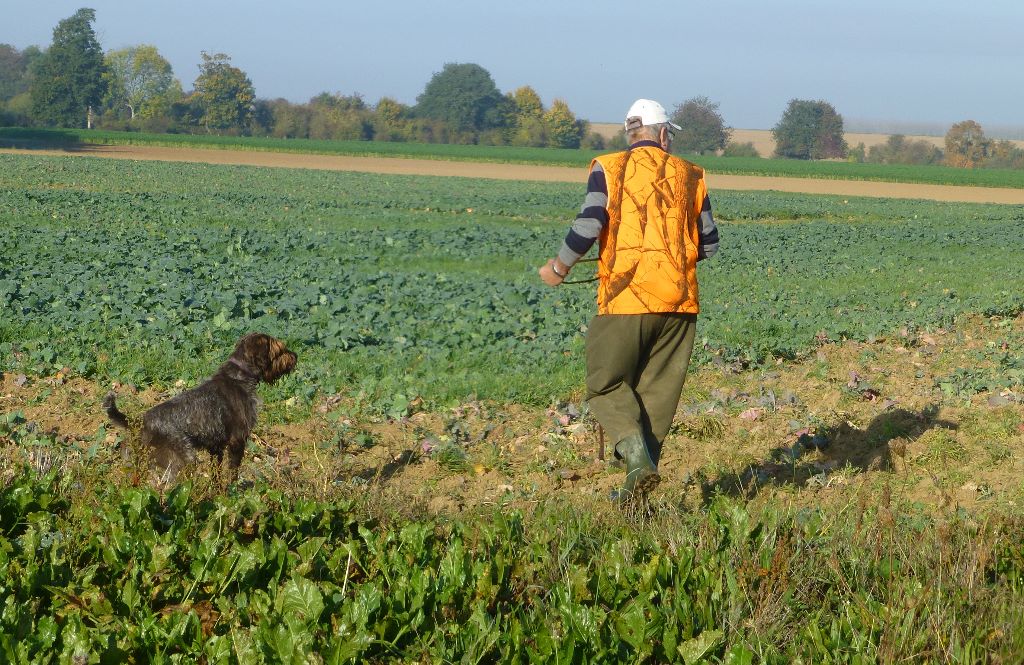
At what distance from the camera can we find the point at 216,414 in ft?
19.6

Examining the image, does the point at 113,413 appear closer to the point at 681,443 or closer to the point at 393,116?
the point at 681,443

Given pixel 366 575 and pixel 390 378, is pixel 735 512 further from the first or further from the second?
pixel 390 378

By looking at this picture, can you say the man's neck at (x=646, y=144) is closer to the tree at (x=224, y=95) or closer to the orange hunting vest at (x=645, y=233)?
the orange hunting vest at (x=645, y=233)

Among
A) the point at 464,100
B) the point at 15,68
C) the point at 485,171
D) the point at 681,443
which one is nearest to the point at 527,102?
the point at 464,100

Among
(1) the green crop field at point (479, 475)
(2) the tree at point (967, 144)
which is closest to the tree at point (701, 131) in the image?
(2) the tree at point (967, 144)

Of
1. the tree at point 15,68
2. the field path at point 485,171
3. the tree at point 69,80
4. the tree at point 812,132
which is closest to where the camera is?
the field path at point 485,171

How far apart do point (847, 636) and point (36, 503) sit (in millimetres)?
3126

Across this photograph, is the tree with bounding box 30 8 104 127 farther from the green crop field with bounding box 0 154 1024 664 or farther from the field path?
the green crop field with bounding box 0 154 1024 664

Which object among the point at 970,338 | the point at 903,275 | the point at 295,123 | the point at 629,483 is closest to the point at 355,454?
the point at 629,483

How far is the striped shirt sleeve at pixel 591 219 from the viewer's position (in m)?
5.12

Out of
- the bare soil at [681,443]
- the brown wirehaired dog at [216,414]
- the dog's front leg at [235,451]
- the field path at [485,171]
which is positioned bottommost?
the bare soil at [681,443]

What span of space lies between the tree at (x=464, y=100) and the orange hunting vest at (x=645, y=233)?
124m

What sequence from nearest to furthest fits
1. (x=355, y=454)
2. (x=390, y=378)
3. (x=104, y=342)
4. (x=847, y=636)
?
(x=847, y=636) < (x=355, y=454) < (x=390, y=378) < (x=104, y=342)

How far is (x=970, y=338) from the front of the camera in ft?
39.2
